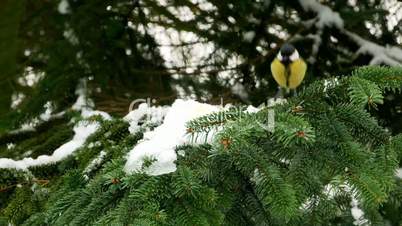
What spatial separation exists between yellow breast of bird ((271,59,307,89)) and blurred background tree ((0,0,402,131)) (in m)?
1.01

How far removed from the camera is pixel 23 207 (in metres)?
1.44

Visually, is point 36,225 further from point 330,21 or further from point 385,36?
point 385,36

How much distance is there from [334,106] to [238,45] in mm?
2445

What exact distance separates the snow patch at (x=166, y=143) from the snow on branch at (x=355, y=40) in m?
2.20

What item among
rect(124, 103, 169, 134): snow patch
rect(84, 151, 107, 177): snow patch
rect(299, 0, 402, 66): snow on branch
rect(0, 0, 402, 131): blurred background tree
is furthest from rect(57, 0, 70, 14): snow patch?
rect(84, 151, 107, 177): snow patch

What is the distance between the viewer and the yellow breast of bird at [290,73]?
Result: 6.95 feet

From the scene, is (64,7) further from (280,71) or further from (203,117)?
(203,117)

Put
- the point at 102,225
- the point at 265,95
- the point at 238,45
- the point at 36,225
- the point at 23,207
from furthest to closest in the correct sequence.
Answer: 1. the point at 238,45
2. the point at 265,95
3. the point at 23,207
4. the point at 36,225
5. the point at 102,225

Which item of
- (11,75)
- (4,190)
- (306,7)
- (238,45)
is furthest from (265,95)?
(4,190)

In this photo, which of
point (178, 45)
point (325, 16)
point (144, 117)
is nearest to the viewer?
point (144, 117)

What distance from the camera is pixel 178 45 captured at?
3.83m

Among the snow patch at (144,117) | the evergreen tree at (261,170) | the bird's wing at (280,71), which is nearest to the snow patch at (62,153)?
the snow patch at (144,117)

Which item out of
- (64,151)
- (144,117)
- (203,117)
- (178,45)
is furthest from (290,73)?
(178,45)

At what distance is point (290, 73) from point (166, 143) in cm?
114
